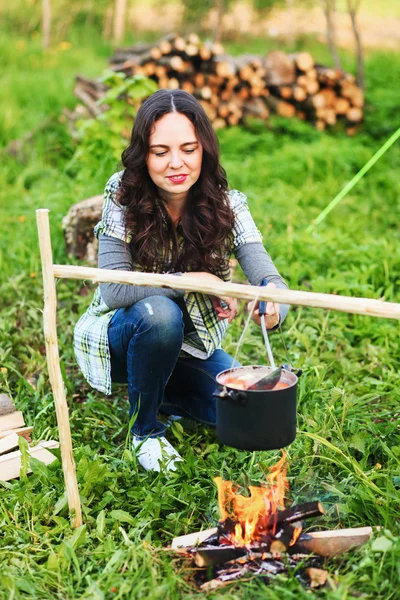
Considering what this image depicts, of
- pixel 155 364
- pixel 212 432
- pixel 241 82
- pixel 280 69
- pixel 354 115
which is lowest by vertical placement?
pixel 212 432

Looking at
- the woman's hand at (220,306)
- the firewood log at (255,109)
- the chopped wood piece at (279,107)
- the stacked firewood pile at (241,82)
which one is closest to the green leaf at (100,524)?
the woman's hand at (220,306)

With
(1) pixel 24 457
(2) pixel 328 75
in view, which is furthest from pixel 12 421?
(2) pixel 328 75

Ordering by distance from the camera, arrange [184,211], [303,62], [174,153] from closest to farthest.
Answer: [174,153], [184,211], [303,62]

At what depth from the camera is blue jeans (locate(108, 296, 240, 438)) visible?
2.62 metres

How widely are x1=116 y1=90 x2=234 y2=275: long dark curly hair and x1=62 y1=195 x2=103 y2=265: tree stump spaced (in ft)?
5.21

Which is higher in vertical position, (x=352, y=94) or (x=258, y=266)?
(x=352, y=94)

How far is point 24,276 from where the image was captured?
4.29 m

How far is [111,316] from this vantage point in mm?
2844

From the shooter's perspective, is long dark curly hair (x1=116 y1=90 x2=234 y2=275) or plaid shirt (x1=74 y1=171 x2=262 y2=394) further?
plaid shirt (x1=74 y1=171 x2=262 y2=394)

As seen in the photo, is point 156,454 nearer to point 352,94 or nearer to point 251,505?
point 251,505

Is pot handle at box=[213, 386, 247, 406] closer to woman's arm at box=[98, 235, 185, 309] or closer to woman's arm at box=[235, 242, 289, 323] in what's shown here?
woman's arm at box=[235, 242, 289, 323]

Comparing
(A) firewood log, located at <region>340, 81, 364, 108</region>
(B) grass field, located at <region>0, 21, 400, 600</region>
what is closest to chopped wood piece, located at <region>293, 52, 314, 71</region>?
(A) firewood log, located at <region>340, 81, 364, 108</region>

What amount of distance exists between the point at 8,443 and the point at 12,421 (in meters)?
0.18

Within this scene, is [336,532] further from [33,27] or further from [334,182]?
[33,27]
